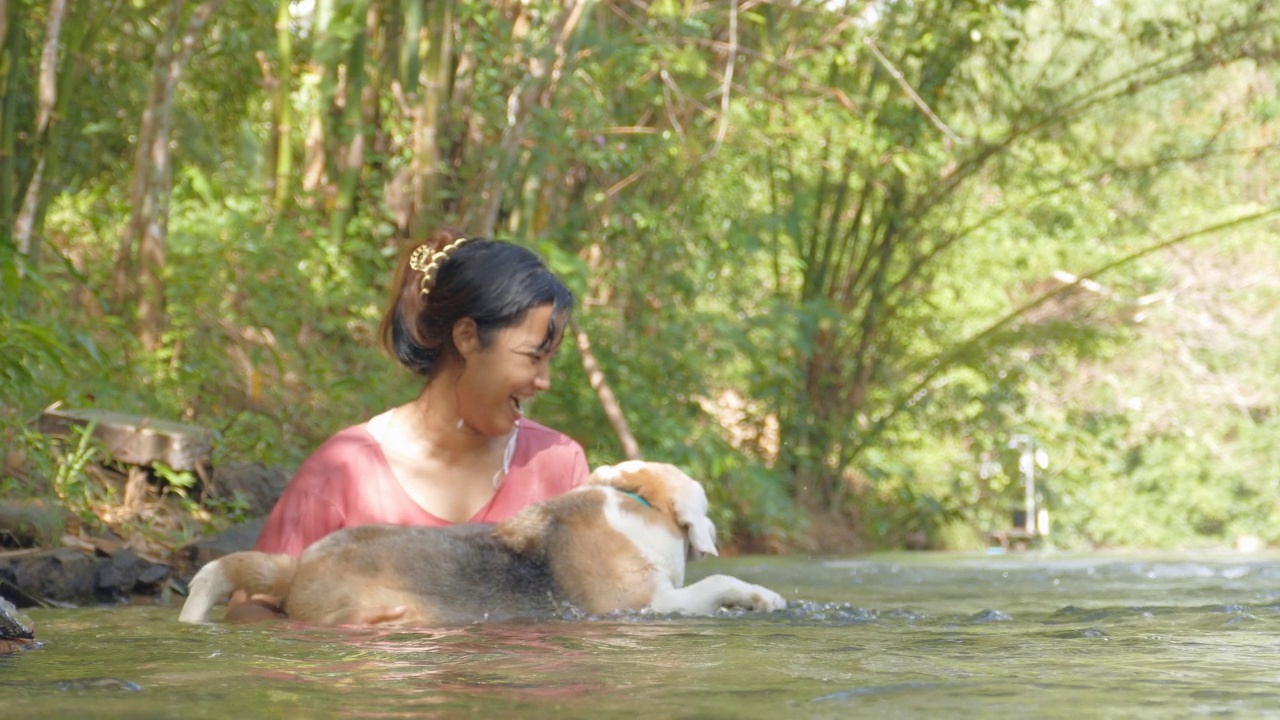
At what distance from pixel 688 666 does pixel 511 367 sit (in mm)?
1671

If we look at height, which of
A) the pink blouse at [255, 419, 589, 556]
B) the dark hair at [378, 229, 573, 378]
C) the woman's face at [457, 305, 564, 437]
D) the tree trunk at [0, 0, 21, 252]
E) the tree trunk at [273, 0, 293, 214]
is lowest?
the pink blouse at [255, 419, 589, 556]

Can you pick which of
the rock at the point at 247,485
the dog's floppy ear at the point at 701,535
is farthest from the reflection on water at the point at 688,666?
the rock at the point at 247,485

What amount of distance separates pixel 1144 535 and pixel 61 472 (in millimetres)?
22322

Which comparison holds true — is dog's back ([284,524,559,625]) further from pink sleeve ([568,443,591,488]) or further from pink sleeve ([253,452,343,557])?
pink sleeve ([568,443,591,488])

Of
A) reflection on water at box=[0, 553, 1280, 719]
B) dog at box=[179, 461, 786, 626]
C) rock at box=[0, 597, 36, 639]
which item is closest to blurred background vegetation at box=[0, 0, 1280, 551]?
dog at box=[179, 461, 786, 626]

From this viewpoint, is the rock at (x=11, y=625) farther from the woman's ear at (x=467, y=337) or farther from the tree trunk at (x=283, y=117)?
the tree trunk at (x=283, y=117)

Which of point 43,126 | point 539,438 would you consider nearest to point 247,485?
point 43,126

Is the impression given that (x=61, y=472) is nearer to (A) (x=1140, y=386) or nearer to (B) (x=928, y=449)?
(B) (x=928, y=449)

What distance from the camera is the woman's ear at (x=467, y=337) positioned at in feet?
13.9

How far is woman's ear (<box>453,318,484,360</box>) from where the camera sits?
167 inches

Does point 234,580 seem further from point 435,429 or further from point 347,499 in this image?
point 435,429

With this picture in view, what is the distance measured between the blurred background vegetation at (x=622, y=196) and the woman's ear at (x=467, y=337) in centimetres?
153

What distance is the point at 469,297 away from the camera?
423cm

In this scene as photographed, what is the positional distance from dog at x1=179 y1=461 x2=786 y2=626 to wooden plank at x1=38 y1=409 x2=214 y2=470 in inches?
108
